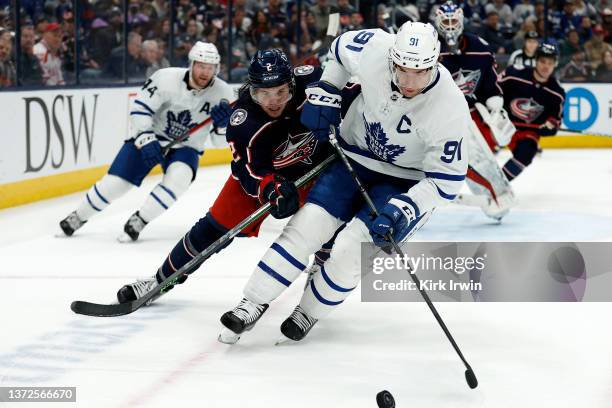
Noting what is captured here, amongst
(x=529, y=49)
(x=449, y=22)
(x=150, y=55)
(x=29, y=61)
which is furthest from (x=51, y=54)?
(x=529, y=49)

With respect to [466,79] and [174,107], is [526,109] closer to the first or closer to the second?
[466,79]

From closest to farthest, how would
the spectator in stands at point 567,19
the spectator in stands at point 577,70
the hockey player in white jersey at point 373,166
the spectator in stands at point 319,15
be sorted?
the hockey player in white jersey at point 373,166 → the spectator in stands at point 319,15 → the spectator in stands at point 577,70 → the spectator in stands at point 567,19

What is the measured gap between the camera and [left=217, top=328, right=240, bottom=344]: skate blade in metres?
3.25

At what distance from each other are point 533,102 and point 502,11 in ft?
16.4

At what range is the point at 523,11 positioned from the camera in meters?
11.3

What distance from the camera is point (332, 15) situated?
5883mm

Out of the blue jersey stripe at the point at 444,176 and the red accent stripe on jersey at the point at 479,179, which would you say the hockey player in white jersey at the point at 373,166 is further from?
the red accent stripe on jersey at the point at 479,179

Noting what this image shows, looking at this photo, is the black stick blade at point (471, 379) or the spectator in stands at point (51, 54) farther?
the spectator in stands at point (51, 54)

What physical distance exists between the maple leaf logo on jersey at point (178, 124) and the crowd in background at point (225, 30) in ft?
4.77

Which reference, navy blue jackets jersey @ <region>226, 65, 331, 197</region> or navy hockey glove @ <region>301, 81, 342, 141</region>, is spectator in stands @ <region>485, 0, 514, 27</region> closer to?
navy blue jackets jersey @ <region>226, 65, 331, 197</region>

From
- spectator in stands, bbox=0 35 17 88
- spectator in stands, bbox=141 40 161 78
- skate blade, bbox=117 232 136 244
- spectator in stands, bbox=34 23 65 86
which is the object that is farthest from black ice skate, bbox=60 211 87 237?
spectator in stands, bbox=141 40 161 78

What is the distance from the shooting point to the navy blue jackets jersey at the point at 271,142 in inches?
131

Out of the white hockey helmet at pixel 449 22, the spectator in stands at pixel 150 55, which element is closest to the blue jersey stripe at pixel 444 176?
the white hockey helmet at pixel 449 22

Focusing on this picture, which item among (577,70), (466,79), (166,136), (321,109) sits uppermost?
(321,109)
